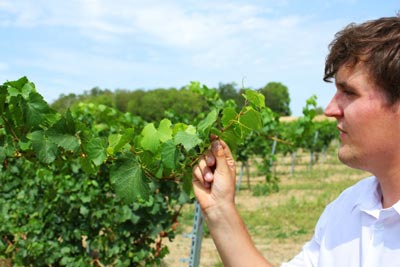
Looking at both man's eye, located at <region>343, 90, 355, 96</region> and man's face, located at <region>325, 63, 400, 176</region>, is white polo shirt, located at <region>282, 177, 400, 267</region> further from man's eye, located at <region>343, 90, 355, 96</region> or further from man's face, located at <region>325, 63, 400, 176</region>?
man's eye, located at <region>343, 90, 355, 96</region>

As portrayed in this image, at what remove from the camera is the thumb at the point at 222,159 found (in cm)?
147

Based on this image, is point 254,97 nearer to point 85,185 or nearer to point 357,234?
point 357,234

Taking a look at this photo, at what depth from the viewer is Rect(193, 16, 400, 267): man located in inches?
51.9

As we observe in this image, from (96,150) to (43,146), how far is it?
0.59 feet

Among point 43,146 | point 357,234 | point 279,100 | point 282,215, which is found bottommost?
point 282,215

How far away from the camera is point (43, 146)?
5.81 feet

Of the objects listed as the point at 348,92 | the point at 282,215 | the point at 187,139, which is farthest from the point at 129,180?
the point at 282,215

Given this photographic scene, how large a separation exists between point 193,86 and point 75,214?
2.21m

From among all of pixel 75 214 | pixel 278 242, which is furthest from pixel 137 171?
pixel 278 242

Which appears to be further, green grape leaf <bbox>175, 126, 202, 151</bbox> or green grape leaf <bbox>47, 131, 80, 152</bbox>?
green grape leaf <bbox>47, 131, 80, 152</bbox>

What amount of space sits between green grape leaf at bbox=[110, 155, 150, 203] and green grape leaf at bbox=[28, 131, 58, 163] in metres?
0.24

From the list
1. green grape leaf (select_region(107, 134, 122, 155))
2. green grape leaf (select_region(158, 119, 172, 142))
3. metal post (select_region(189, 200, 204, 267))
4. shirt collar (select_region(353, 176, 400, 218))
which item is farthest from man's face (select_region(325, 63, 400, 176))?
metal post (select_region(189, 200, 204, 267))

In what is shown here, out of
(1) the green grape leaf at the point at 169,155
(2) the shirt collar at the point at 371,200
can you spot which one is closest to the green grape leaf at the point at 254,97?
(1) the green grape leaf at the point at 169,155

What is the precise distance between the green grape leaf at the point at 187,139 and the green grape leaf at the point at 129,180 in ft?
0.73
